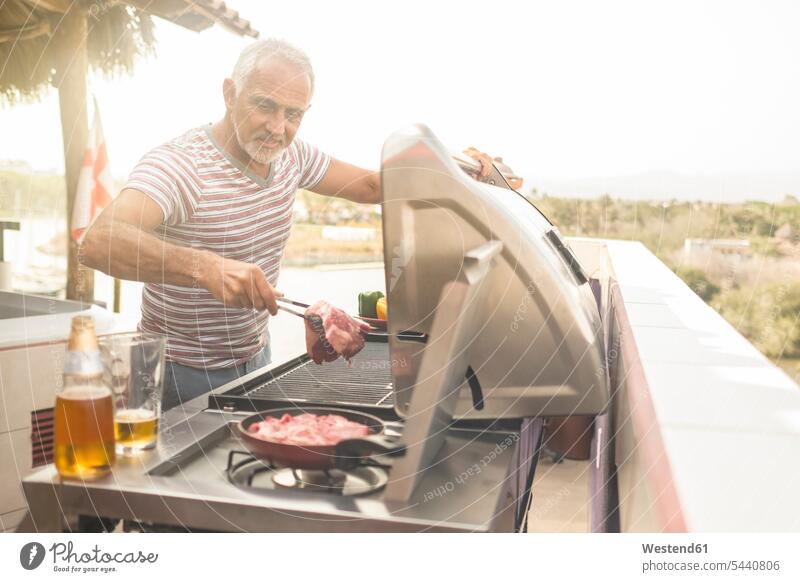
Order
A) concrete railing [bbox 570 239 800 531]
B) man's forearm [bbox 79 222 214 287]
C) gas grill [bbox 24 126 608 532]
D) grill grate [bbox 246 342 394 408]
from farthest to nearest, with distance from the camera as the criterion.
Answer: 1. man's forearm [bbox 79 222 214 287]
2. grill grate [bbox 246 342 394 408]
3. gas grill [bbox 24 126 608 532]
4. concrete railing [bbox 570 239 800 531]

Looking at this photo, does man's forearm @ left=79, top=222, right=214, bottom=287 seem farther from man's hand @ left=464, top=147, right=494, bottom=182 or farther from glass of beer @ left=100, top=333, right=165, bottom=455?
man's hand @ left=464, top=147, right=494, bottom=182

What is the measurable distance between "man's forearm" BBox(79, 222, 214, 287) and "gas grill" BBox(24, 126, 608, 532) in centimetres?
24

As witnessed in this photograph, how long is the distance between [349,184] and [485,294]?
26.6 inches

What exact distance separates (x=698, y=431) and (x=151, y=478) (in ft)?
1.31

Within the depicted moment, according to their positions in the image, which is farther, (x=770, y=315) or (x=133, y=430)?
(x=770, y=315)

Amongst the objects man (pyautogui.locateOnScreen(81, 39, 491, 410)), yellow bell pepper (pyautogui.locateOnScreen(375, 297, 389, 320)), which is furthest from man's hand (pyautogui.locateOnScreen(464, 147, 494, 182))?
yellow bell pepper (pyautogui.locateOnScreen(375, 297, 389, 320))

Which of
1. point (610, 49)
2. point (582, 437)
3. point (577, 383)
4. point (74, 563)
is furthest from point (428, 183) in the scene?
point (582, 437)

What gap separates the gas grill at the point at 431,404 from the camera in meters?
0.48

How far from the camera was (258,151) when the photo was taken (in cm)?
100

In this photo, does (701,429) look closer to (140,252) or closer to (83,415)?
(83,415)

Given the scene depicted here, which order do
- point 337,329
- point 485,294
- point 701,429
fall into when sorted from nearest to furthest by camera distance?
point 701,429, point 485,294, point 337,329

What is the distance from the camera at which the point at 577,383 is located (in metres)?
0.59

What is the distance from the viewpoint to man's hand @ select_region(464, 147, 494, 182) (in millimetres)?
835

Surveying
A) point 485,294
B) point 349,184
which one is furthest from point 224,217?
point 485,294
